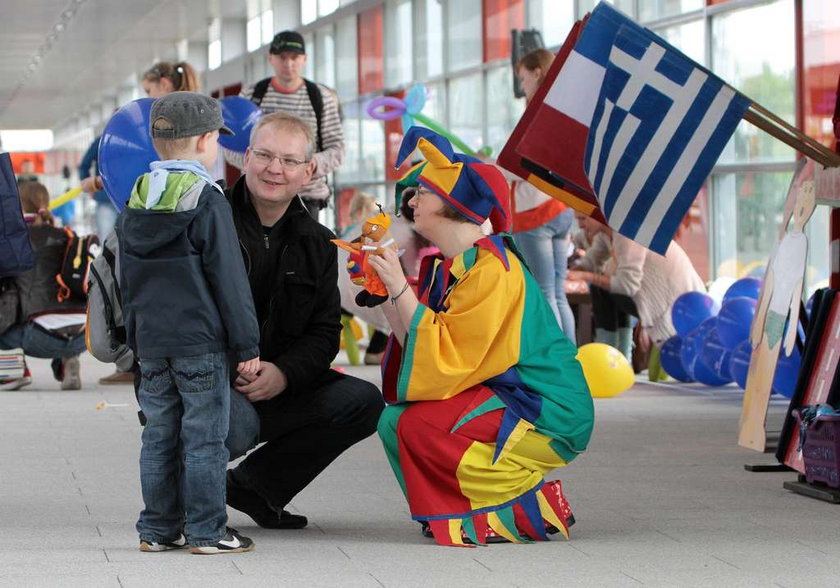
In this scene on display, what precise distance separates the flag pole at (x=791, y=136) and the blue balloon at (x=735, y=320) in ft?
7.97

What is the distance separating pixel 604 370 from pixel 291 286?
394 cm

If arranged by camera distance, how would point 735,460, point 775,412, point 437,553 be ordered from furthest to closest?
point 775,412 < point 735,460 < point 437,553

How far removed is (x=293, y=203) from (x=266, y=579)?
3.71ft

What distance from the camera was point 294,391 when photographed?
4086 mm

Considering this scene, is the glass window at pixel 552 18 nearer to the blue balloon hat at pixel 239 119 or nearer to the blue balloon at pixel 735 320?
the blue balloon at pixel 735 320

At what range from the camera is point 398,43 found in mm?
18219

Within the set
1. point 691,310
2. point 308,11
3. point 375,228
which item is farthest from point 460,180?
point 308,11

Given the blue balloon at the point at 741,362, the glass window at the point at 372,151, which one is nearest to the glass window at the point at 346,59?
the glass window at the point at 372,151

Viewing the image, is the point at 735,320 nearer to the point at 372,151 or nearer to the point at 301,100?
the point at 301,100

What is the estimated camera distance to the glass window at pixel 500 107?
14812 mm

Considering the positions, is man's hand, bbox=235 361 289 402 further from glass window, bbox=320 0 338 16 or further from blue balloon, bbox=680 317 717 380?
glass window, bbox=320 0 338 16

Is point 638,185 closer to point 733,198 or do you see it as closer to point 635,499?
point 635,499

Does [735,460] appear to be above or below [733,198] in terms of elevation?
below

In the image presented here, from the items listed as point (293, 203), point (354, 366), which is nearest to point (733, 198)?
point (354, 366)
